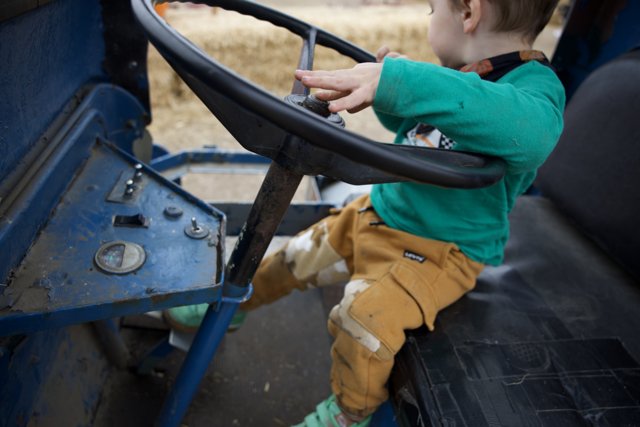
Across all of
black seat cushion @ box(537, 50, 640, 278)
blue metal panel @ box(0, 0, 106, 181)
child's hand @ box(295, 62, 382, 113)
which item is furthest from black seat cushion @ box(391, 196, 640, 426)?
blue metal panel @ box(0, 0, 106, 181)

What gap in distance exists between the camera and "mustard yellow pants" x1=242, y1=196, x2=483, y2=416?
3.03ft

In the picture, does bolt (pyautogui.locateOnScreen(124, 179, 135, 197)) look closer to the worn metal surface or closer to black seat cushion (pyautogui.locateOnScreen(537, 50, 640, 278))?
the worn metal surface

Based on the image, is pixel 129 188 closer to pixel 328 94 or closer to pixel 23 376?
pixel 23 376

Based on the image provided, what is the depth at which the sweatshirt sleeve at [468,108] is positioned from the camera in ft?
2.22

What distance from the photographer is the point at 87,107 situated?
1.03m

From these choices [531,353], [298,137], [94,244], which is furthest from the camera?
[531,353]

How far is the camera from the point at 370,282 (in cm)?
99

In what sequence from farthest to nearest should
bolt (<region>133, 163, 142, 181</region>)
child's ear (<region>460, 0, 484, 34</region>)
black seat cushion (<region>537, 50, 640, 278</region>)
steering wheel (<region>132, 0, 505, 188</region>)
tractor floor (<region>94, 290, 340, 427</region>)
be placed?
1. tractor floor (<region>94, 290, 340, 427</region>)
2. black seat cushion (<region>537, 50, 640, 278</region>)
3. bolt (<region>133, 163, 142, 181</region>)
4. child's ear (<region>460, 0, 484, 34</region>)
5. steering wheel (<region>132, 0, 505, 188</region>)

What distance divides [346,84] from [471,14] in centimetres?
39

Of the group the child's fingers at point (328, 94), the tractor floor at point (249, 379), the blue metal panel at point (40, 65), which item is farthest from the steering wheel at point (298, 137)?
the tractor floor at point (249, 379)

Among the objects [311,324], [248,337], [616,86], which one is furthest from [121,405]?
[616,86]

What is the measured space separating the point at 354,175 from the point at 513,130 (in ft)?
0.86

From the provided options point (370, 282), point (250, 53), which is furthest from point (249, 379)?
point (250, 53)

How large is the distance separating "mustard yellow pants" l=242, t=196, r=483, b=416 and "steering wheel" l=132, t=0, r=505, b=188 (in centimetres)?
37
